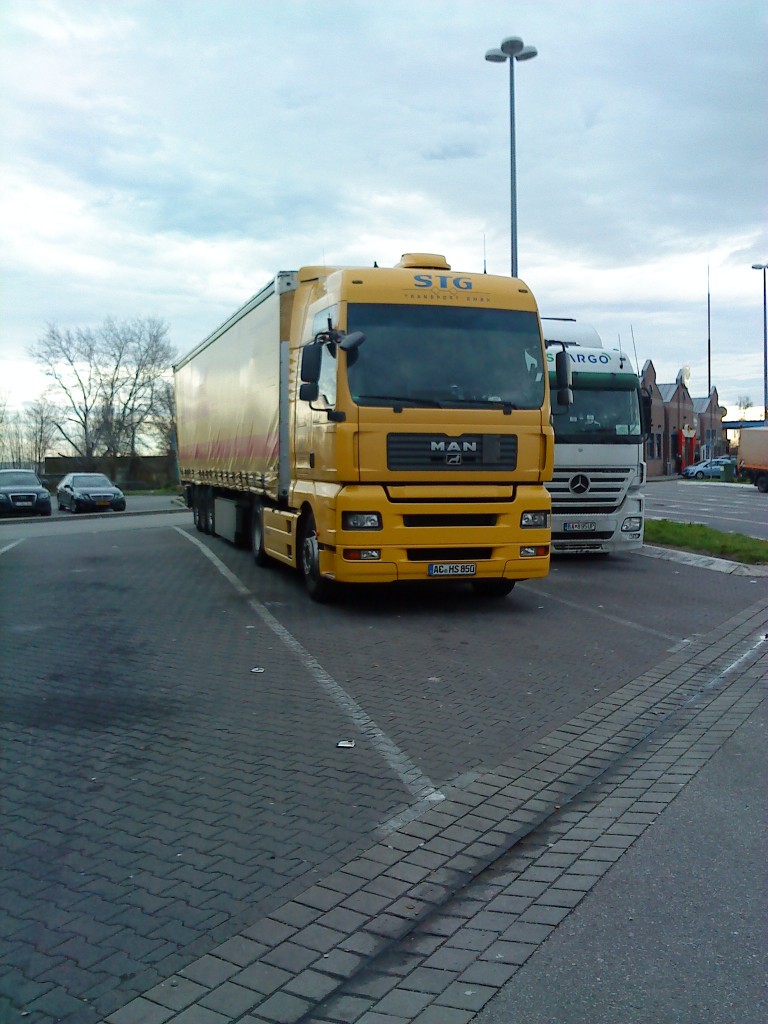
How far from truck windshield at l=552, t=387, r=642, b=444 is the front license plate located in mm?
4684

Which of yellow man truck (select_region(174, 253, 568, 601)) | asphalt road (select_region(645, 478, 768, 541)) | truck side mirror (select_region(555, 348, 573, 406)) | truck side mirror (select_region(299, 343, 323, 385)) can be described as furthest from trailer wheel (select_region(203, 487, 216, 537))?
asphalt road (select_region(645, 478, 768, 541))

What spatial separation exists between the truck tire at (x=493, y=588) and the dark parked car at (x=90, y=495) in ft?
88.1

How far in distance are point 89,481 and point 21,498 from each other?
5.46 meters

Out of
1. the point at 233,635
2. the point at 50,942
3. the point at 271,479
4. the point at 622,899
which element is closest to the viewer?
the point at 50,942

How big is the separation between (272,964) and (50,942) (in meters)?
0.81

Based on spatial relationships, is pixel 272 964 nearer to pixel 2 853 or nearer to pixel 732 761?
pixel 2 853

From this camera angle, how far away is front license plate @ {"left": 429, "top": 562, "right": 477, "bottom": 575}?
1027cm

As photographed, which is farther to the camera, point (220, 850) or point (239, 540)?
point (239, 540)

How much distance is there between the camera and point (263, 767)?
18.1 feet

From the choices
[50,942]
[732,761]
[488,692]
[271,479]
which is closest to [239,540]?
[271,479]

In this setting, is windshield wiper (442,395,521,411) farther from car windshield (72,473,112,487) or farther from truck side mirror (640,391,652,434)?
car windshield (72,473,112,487)

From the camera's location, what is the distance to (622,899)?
389 cm

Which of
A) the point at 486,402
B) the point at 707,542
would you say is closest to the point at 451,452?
the point at 486,402

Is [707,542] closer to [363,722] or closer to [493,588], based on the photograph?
[493,588]
